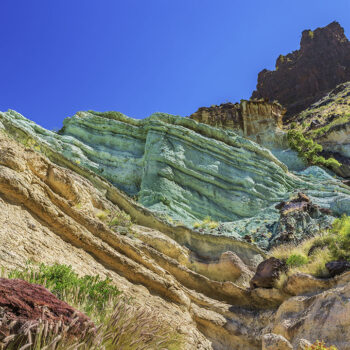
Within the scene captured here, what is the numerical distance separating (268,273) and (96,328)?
6678 millimetres

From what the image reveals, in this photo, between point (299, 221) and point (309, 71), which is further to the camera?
point (309, 71)

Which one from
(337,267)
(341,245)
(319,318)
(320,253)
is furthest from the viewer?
(320,253)

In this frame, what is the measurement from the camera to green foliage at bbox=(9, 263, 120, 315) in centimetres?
464

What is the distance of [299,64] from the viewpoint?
83875 millimetres

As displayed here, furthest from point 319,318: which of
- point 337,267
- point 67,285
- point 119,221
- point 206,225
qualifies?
point 206,225

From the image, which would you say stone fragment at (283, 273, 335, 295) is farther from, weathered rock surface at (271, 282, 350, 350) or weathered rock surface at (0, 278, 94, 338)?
weathered rock surface at (0, 278, 94, 338)

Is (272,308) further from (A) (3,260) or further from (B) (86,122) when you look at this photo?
(B) (86,122)

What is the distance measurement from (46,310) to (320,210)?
51.9ft

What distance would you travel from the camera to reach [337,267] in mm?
7938

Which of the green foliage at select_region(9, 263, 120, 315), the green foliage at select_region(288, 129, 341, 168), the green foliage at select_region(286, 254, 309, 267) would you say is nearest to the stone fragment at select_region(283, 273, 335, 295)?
the green foliage at select_region(286, 254, 309, 267)

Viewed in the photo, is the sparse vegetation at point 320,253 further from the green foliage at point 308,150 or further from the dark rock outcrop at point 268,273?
the green foliage at point 308,150

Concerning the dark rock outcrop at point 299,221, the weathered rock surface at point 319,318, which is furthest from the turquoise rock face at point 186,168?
the weathered rock surface at point 319,318

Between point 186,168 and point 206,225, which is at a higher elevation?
point 186,168

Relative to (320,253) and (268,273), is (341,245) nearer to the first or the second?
(320,253)
